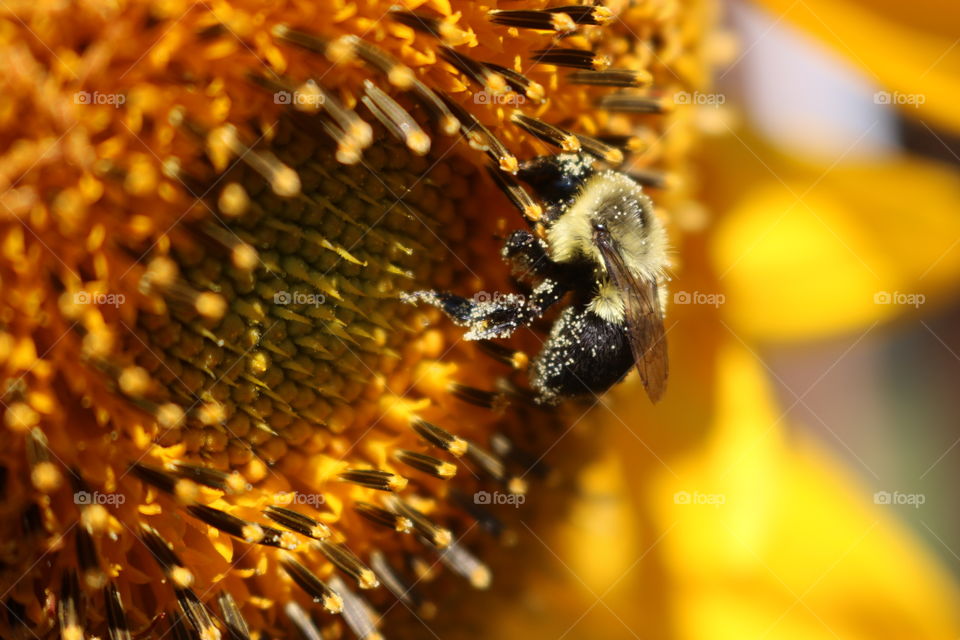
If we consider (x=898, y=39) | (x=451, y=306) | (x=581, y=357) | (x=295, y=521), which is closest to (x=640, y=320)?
(x=581, y=357)

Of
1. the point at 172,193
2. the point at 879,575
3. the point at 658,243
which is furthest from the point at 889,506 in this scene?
the point at 172,193

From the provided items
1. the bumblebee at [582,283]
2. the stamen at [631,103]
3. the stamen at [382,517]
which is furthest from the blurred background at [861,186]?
the stamen at [382,517]

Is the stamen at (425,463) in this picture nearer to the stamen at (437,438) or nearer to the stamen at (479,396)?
the stamen at (437,438)

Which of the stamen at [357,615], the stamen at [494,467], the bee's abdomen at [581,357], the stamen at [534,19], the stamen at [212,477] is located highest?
the stamen at [534,19]

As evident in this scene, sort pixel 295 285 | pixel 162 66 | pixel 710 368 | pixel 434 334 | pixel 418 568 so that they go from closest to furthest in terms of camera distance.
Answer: pixel 162 66, pixel 295 285, pixel 434 334, pixel 418 568, pixel 710 368

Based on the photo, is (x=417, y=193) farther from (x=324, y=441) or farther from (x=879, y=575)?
(x=879, y=575)

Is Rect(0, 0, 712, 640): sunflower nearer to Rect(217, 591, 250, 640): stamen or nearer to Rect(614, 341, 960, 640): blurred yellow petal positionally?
Rect(217, 591, 250, 640): stamen

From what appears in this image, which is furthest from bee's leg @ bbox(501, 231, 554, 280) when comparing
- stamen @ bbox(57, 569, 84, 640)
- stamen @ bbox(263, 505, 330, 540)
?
stamen @ bbox(57, 569, 84, 640)
